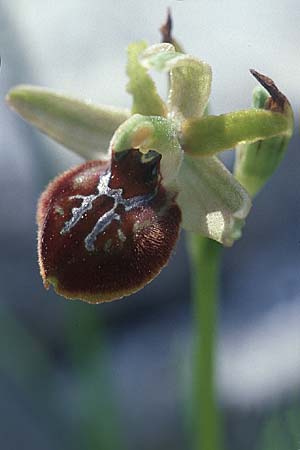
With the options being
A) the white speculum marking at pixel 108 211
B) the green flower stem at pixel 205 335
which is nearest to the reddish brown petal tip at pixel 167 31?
the white speculum marking at pixel 108 211

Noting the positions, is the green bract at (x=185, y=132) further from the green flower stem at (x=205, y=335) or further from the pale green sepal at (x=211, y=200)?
the green flower stem at (x=205, y=335)

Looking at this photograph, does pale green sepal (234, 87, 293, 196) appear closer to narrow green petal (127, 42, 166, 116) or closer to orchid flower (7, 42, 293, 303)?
orchid flower (7, 42, 293, 303)

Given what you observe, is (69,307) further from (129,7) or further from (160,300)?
(129,7)

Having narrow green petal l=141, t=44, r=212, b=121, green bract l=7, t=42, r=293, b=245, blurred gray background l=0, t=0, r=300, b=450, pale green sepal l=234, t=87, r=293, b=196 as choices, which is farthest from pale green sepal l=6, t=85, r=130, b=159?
blurred gray background l=0, t=0, r=300, b=450

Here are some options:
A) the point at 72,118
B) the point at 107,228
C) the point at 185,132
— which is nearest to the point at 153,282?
the point at 72,118

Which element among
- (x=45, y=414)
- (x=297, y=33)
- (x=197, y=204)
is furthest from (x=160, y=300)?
(x=197, y=204)
